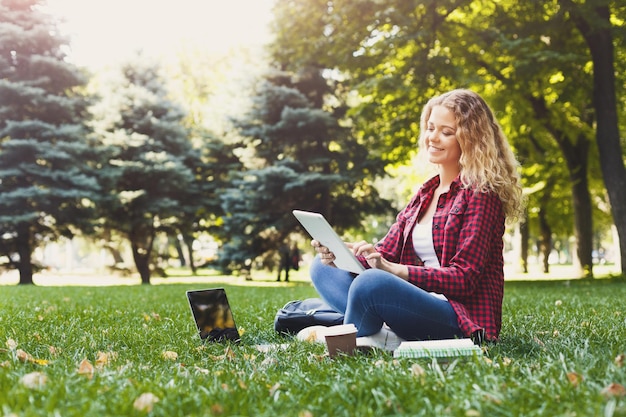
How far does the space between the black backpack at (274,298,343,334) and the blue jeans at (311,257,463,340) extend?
712mm

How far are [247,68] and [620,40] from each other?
399 inches

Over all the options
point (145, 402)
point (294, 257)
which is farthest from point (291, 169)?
point (145, 402)

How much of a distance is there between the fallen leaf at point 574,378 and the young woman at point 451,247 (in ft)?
3.45

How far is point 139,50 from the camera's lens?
22.5 m

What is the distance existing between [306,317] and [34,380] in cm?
224

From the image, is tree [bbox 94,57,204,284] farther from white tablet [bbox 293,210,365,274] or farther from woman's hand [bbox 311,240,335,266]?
white tablet [bbox 293,210,365,274]

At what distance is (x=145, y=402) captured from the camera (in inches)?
85.7

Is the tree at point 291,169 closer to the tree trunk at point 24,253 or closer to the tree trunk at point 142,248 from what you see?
the tree trunk at point 142,248

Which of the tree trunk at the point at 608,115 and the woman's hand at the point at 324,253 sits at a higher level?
the tree trunk at the point at 608,115

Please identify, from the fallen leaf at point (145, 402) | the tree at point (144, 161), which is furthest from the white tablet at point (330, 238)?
the tree at point (144, 161)

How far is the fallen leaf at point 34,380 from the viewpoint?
240 centimetres

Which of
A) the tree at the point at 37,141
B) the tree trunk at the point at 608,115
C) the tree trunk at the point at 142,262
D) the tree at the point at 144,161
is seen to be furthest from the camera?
the tree trunk at the point at 142,262

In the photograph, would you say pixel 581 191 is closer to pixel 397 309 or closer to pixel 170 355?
pixel 397 309

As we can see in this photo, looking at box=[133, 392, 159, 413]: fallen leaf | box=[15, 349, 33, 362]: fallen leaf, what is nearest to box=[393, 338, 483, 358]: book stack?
box=[133, 392, 159, 413]: fallen leaf
